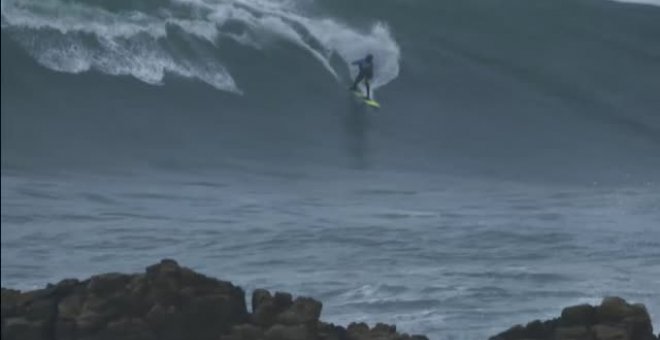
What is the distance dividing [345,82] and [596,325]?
7.06 metres

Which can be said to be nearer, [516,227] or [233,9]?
[516,227]

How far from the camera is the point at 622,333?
16.2ft

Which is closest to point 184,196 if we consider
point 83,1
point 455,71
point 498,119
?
point 83,1

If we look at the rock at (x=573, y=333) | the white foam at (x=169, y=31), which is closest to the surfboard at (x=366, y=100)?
the white foam at (x=169, y=31)

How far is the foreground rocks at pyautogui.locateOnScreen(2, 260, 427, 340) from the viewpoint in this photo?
4.41 meters

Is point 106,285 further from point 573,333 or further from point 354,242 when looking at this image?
point 354,242

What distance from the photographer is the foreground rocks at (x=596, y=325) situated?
4961 mm

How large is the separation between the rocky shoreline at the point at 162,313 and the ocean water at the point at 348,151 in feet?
0.93

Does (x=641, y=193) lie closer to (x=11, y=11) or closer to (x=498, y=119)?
(x=498, y=119)

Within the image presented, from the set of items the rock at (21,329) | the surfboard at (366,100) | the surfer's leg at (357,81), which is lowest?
the rock at (21,329)

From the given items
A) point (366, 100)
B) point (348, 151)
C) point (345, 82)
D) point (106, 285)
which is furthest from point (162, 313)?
point (345, 82)

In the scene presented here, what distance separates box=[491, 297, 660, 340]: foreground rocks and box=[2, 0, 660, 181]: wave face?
2.47 meters

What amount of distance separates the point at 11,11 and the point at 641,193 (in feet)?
11.9

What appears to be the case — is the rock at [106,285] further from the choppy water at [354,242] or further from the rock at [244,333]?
the choppy water at [354,242]
